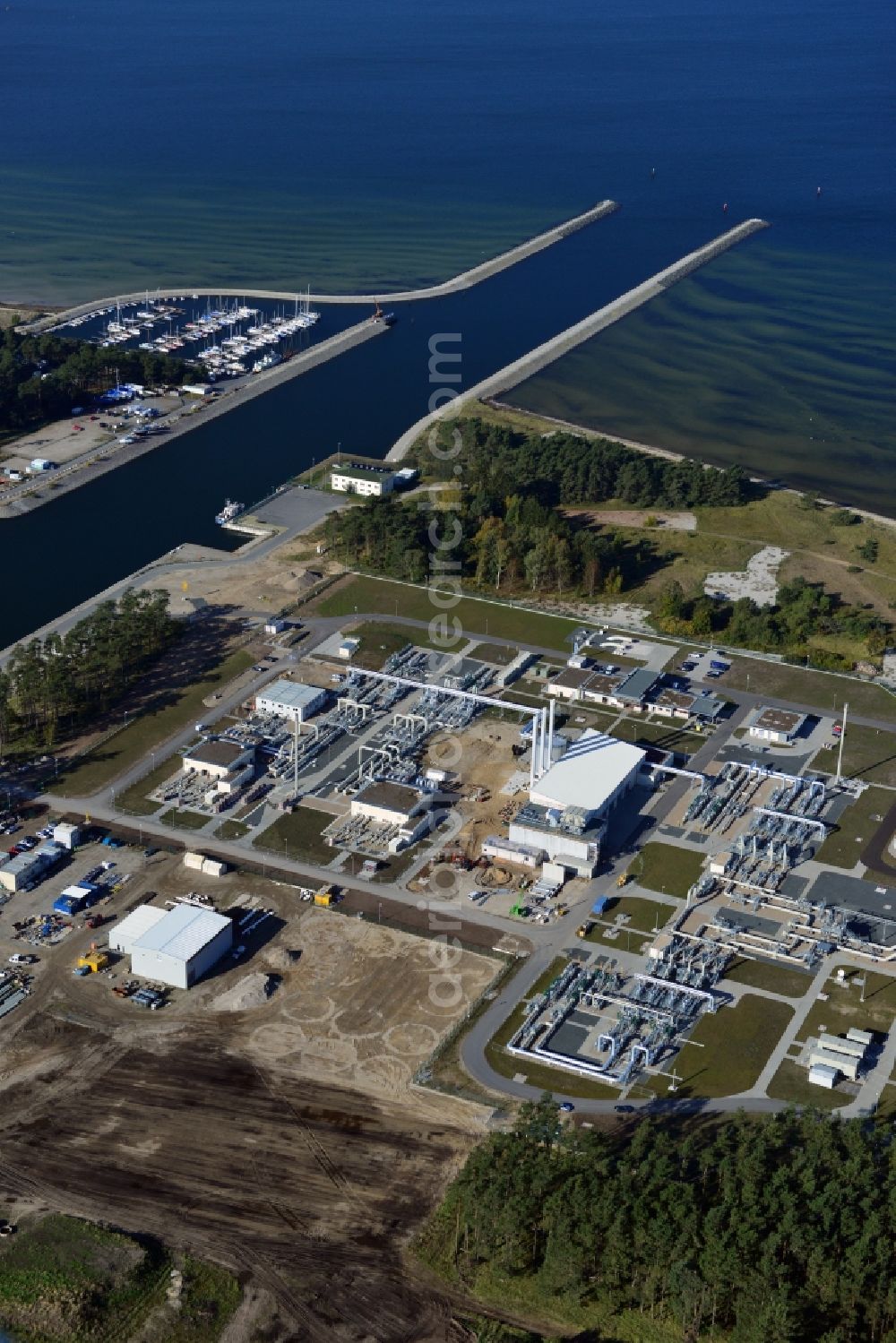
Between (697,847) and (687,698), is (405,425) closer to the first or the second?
(687,698)

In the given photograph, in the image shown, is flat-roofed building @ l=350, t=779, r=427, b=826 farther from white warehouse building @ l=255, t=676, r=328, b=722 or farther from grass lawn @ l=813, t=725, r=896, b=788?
grass lawn @ l=813, t=725, r=896, b=788

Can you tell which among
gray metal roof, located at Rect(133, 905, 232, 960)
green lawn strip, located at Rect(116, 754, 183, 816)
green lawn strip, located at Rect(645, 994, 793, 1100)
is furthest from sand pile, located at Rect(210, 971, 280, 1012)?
green lawn strip, located at Rect(645, 994, 793, 1100)

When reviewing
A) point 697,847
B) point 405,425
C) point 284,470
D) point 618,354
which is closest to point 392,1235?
point 697,847

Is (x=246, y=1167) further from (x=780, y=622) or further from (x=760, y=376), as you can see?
(x=760, y=376)

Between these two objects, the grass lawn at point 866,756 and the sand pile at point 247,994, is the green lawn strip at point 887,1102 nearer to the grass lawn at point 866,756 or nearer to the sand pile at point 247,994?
the grass lawn at point 866,756

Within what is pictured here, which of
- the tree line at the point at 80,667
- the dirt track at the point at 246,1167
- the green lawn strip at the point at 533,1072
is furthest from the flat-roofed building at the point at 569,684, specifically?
the dirt track at the point at 246,1167

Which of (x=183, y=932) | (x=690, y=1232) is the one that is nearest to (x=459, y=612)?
(x=183, y=932)
